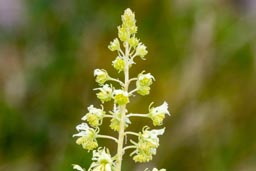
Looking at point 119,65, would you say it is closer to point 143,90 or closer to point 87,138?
point 143,90

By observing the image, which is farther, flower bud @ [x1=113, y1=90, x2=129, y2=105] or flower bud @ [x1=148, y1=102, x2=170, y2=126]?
flower bud @ [x1=148, y1=102, x2=170, y2=126]

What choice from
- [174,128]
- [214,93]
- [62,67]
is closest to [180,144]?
[174,128]

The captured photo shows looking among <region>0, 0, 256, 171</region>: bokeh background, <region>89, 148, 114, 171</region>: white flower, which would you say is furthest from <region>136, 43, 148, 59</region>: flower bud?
<region>0, 0, 256, 171</region>: bokeh background

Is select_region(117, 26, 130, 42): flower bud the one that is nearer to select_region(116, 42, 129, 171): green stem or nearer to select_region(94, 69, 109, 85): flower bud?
select_region(116, 42, 129, 171): green stem

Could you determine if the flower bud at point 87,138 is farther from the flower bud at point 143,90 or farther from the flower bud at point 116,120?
the flower bud at point 143,90

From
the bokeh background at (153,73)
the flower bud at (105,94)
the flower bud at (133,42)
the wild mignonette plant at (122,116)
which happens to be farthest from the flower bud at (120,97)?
the bokeh background at (153,73)

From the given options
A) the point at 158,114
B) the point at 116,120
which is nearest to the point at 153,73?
the point at 158,114
